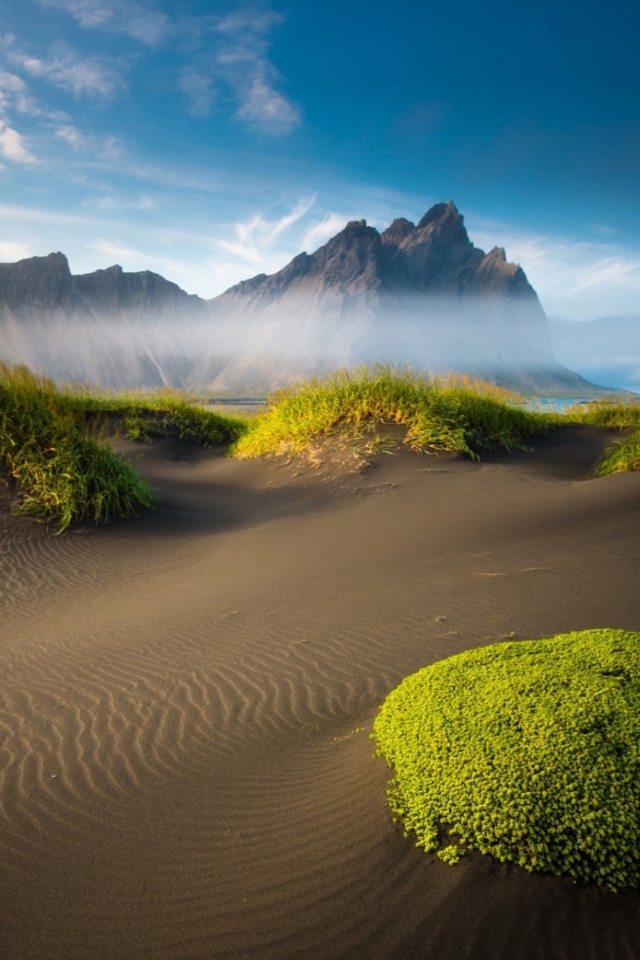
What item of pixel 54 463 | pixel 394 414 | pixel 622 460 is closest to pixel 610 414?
pixel 622 460

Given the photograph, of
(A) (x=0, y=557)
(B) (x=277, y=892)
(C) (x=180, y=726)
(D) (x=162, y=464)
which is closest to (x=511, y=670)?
(B) (x=277, y=892)

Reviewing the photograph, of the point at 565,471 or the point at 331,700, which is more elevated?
the point at 565,471

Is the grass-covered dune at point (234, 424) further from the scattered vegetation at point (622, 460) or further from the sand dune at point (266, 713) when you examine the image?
the sand dune at point (266, 713)

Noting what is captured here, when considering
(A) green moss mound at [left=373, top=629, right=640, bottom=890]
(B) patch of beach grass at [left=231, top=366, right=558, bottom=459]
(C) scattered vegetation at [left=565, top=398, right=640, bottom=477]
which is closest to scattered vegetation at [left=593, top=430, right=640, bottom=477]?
(C) scattered vegetation at [left=565, top=398, right=640, bottom=477]

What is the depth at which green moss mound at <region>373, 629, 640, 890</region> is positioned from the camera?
1.67 metres

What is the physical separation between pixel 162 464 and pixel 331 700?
893cm

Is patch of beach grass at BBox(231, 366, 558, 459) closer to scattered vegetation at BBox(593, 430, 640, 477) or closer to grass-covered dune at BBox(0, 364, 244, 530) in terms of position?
scattered vegetation at BBox(593, 430, 640, 477)

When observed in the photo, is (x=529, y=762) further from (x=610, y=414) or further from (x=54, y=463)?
(x=610, y=414)

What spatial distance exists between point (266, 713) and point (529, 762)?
1.48 meters

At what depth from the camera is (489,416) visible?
10922 millimetres

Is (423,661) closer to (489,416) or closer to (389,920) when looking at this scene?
(389,920)

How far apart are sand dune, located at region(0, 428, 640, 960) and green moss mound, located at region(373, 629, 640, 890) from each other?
0.08 metres

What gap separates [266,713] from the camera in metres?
2.92

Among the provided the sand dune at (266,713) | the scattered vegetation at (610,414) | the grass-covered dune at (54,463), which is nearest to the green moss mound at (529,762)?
the sand dune at (266,713)
